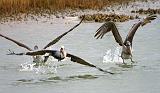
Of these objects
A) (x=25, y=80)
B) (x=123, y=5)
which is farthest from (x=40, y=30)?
(x=123, y=5)

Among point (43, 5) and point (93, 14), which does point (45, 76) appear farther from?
point (43, 5)

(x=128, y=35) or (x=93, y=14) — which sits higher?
(x=93, y=14)

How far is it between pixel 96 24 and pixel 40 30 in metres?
3.15

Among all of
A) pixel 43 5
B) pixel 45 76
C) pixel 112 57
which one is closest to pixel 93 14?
pixel 43 5

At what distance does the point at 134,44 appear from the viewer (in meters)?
17.6

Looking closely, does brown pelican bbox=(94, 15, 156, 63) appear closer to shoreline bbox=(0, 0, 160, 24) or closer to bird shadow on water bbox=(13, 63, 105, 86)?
bird shadow on water bbox=(13, 63, 105, 86)

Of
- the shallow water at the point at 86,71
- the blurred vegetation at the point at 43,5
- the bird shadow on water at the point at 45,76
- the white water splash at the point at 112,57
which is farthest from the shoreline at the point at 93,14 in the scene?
the bird shadow on water at the point at 45,76

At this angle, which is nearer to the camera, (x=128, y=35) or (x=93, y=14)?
(x=128, y=35)

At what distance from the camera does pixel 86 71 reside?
13.0m

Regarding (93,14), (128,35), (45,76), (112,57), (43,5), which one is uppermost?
(43,5)

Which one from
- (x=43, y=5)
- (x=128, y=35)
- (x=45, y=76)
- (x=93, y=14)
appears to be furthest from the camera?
(x=43, y=5)

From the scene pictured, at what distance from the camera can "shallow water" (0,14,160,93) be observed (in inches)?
438

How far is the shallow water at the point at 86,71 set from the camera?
Result: 11.1m

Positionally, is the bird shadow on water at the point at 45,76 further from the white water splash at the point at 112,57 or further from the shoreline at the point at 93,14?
the shoreline at the point at 93,14
